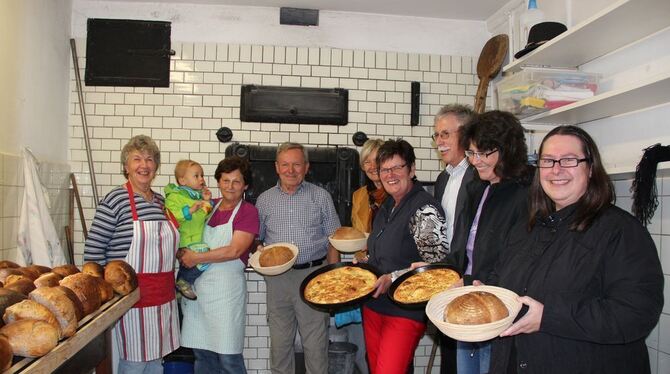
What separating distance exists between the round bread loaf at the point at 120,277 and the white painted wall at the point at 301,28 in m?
2.34

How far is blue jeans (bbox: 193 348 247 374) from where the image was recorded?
3.25m

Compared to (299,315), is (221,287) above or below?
above

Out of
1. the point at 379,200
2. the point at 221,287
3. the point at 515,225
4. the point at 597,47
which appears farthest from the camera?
the point at 379,200

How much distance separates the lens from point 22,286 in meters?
1.85

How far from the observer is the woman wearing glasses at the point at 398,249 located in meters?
2.44

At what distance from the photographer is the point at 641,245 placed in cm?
146

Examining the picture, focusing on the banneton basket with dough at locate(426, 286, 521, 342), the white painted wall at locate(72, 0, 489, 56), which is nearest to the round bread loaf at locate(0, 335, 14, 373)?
the banneton basket with dough at locate(426, 286, 521, 342)

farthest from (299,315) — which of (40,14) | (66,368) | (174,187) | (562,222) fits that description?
(40,14)

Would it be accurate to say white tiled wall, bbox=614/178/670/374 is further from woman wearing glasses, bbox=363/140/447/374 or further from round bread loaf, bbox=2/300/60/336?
round bread loaf, bbox=2/300/60/336

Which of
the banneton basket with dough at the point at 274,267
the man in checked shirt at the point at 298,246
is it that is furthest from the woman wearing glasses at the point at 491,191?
the man in checked shirt at the point at 298,246

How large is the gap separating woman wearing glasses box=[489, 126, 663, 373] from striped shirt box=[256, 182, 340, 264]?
1848 mm

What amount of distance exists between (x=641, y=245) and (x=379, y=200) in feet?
6.95

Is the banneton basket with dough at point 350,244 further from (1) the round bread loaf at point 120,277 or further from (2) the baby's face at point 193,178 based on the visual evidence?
(1) the round bread loaf at point 120,277

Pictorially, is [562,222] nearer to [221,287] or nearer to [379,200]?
[379,200]
